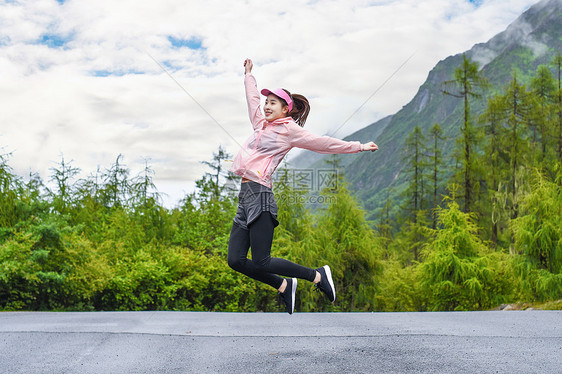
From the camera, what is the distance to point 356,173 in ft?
475

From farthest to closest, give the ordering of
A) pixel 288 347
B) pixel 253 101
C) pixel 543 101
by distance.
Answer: pixel 543 101
pixel 288 347
pixel 253 101

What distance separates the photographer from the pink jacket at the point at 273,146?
3818 mm

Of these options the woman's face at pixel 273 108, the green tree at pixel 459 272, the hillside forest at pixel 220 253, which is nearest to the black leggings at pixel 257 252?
the woman's face at pixel 273 108

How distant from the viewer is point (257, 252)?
3.79 meters

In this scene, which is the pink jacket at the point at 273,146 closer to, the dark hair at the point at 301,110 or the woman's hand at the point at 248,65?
the dark hair at the point at 301,110

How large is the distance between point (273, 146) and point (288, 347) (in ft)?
7.27

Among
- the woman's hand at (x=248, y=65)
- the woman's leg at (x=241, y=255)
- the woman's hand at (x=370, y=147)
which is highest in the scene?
the woman's hand at (x=248, y=65)

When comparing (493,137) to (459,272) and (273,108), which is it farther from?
(273,108)

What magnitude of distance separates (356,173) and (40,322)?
140m

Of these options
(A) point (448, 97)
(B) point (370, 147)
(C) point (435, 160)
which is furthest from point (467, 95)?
(A) point (448, 97)

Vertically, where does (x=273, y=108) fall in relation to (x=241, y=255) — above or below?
above

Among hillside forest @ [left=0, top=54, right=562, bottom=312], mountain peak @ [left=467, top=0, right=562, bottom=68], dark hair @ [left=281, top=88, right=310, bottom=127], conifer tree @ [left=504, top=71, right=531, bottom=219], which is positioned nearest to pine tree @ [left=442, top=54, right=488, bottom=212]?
conifer tree @ [left=504, top=71, right=531, bottom=219]

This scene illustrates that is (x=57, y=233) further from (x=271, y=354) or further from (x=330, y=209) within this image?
(x=330, y=209)

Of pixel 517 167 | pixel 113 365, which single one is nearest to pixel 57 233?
pixel 113 365
